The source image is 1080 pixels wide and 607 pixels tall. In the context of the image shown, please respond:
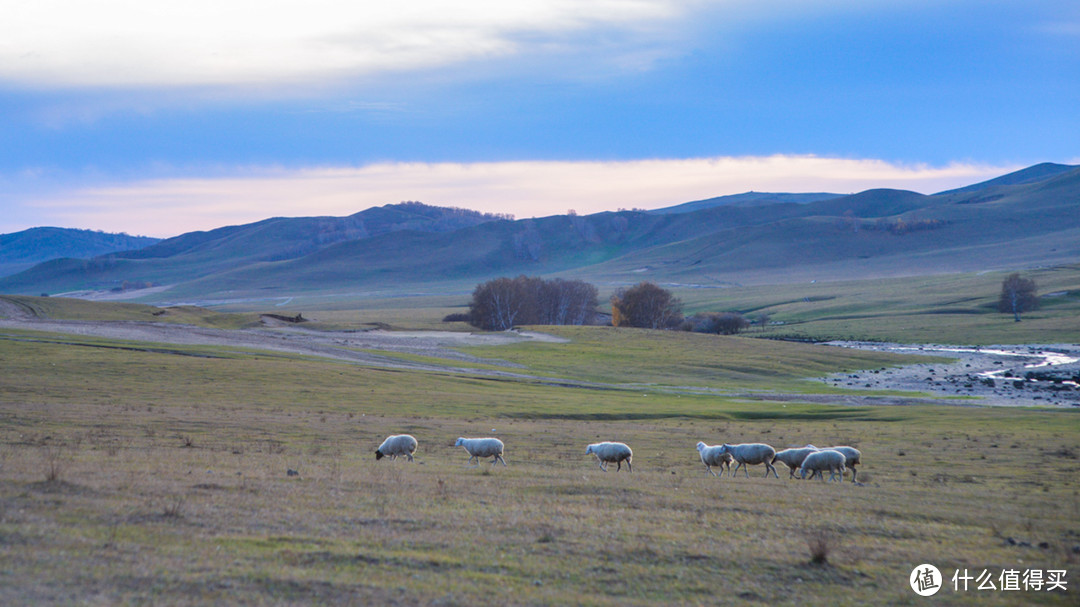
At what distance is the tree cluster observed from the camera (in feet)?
380

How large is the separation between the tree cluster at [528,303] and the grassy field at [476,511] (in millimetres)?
80143

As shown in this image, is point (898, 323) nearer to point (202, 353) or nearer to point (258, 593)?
point (202, 353)

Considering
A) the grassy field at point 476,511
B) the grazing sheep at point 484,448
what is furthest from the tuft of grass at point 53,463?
the grazing sheep at point 484,448

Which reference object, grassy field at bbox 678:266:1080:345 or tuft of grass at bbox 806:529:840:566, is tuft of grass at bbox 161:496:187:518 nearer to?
tuft of grass at bbox 806:529:840:566

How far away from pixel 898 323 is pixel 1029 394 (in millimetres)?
71590

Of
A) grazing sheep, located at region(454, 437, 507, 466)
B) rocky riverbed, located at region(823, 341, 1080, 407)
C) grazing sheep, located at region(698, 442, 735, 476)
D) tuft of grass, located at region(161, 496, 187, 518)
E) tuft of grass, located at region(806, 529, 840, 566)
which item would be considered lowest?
rocky riverbed, located at region(823, 341, 1080, 407)

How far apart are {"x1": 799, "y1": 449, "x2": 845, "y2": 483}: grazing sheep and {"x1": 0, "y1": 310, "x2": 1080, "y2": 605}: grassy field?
787 millimetres

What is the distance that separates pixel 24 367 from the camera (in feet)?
135

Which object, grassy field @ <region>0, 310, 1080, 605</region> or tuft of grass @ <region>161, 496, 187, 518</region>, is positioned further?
tuft of grass @ <region>161, 496, 187, 518</region>

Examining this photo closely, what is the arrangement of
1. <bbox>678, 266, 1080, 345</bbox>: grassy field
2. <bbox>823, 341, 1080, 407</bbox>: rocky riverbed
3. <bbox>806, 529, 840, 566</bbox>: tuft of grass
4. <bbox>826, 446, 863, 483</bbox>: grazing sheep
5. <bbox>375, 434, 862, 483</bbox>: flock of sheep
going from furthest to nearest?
<bbox>678, 266, 1080, 345</bbox>: grassy field → <bbox>823, 341, 1080, 407</bbox>: rocky riverbed → <bbox>375, 434, 862, 483</bbox>: flock of sheep → <bbox>826, 446, 863, 483</bbox>: grazing sheep → <bbox>806, 529, 840, 566</bbox>: tuft of grass

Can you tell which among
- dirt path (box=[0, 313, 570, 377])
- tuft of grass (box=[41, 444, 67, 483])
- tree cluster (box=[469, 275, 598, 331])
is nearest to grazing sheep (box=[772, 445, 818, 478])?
tuft of grass (box=[41, 444, 67, 483])

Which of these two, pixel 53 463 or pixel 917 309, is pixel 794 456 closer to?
pixel 53 463

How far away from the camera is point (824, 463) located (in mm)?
21266

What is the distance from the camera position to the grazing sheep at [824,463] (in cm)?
2109
